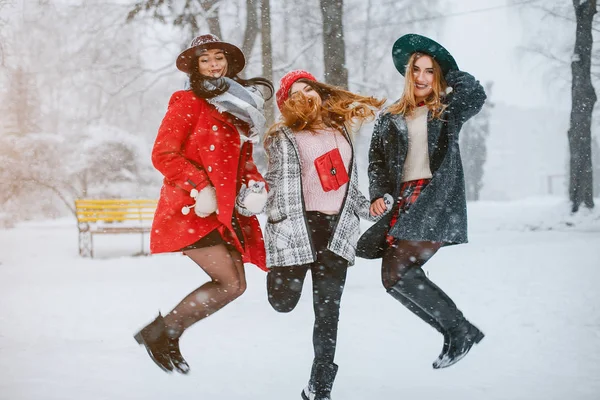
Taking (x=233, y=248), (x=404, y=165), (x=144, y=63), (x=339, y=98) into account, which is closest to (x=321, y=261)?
(x=233, y=248)

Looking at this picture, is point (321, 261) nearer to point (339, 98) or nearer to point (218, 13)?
point (339, 98)

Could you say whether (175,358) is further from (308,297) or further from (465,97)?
(308,297)

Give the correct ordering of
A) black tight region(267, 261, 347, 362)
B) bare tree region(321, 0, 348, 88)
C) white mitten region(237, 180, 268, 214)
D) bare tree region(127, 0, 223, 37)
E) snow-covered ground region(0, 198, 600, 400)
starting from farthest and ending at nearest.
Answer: bare tree region(127, 0, 223, 37), bare tree region(321, 0, 348, 88), snow-covered ground region(0, 198, 600, 400), black tight region(267, 261, 347, 362), white mitten region(237, 180, 268, 214)

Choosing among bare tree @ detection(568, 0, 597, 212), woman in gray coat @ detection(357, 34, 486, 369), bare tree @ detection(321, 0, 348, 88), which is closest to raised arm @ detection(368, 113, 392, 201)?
woman in gray coat @ detection(357, 34, 486, 369)

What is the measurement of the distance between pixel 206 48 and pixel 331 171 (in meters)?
0.78

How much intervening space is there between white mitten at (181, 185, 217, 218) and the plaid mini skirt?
842 mm

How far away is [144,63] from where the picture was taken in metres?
7.29

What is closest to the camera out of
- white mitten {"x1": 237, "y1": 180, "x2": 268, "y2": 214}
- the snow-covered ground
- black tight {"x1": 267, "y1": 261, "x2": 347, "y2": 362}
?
white mitten {"x1": 237, "y1": 180, "x2": 268, "y2": 214}

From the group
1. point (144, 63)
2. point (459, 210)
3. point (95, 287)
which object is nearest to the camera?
point (459, 210)

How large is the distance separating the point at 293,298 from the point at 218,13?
2.99 metres

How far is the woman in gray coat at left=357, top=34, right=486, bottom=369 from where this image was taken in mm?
2340

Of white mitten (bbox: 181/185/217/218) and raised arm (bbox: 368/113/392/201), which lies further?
raised arm (bbox: 368/113/392/201)

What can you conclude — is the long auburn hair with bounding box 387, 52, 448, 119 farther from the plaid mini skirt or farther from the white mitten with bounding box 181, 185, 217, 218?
the white mitten with bounding box 181, 185, 217, 218

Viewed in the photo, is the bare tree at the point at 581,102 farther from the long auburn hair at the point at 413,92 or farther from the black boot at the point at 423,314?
the black boot at the point at 423,314
